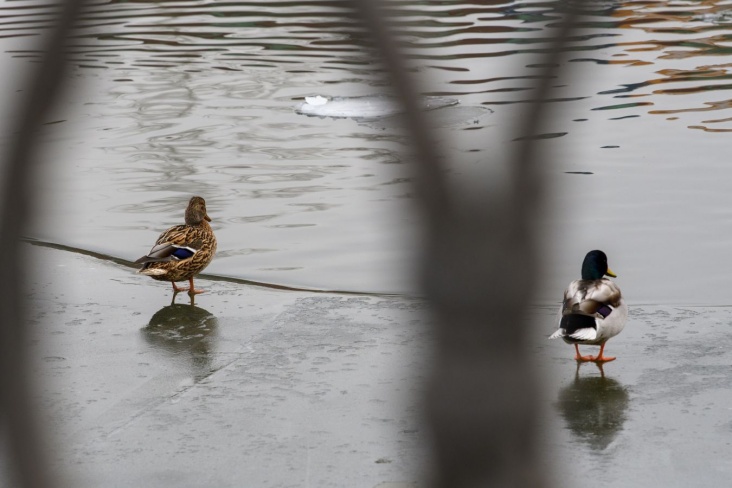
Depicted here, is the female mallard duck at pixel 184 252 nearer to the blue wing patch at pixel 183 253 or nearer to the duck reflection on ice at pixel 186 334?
the blue wing patch at pixel 183 253

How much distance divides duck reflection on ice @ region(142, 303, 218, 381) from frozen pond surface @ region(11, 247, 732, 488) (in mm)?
11

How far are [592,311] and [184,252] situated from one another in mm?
2514

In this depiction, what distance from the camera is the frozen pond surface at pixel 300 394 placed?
399cm

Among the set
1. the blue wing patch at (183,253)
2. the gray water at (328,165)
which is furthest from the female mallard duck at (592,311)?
the blue wing patch at (183,253)

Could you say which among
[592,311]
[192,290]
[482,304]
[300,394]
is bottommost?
[192,290]

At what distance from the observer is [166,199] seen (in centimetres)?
887

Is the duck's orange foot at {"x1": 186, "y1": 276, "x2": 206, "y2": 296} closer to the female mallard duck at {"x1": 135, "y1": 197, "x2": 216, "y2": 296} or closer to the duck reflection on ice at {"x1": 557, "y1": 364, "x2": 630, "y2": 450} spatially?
the female mallard duck at {"x1": 135, "y1": 197, "x2": 216, "y2": 296}

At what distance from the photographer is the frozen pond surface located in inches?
157

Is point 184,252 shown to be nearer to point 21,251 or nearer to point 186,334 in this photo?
point 186,334

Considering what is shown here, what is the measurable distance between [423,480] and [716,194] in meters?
7.99

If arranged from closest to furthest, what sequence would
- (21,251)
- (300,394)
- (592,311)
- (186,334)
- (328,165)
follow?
(21,251) < (300,394) < (592,311) < (186,334) < (328,165)

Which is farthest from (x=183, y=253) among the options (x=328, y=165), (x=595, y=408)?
(x=328, y=165)

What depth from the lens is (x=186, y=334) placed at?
229 inches

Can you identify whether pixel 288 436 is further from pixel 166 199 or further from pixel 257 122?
pixel 257 122
